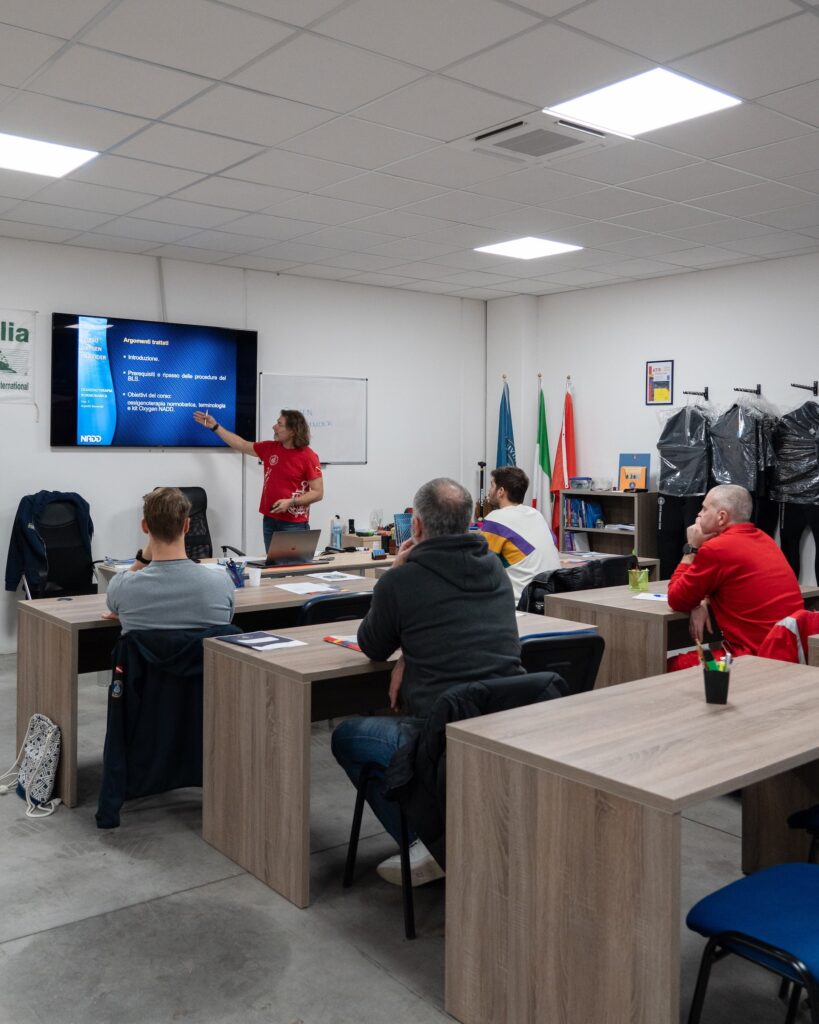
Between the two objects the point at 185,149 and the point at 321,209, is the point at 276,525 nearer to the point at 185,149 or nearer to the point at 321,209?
the point at 321,209

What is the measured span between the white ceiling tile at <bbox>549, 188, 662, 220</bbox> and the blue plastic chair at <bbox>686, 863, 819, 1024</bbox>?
13.5 ft

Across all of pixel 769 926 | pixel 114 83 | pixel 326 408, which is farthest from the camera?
pixel 326 408

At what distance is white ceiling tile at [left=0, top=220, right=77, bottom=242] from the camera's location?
6141mm

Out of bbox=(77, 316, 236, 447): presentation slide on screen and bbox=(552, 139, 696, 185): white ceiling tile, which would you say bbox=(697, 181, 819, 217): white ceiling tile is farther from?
bbox=(77, 316, 236, 447): presentation slide on screen

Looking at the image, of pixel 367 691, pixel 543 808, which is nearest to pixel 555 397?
pixel 367 691

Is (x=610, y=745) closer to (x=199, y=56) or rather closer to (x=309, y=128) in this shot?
(x=199, y=56)

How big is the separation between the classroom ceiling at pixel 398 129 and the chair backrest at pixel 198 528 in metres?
1.79

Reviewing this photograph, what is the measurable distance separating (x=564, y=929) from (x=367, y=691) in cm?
171

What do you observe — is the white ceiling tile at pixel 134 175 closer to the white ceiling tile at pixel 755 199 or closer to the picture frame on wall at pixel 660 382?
the white ceiling tile at pixel 755 199

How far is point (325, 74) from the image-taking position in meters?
3.62

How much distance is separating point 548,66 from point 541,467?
18.0 feet

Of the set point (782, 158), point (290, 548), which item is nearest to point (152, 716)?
point (290, 548)

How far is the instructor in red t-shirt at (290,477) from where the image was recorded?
6.62m

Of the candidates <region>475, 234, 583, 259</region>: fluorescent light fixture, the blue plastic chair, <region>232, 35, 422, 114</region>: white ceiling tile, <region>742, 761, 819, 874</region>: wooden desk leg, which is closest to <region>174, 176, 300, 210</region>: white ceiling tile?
<region>232, 35, 422, 114</region>: white ceiling tile
